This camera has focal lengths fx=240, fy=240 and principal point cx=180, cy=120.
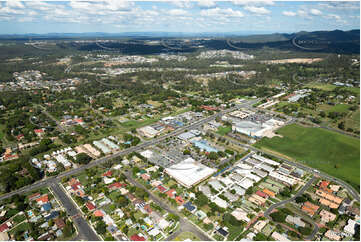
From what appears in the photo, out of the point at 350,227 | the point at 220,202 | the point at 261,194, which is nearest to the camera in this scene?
the point at 350,227

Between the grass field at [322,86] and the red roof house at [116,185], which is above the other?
the grass field at [322,86]

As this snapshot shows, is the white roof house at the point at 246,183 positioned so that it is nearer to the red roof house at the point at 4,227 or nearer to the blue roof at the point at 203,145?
the blue roof at the point at 203,145

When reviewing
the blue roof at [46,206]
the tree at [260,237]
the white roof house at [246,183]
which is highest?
the white roof house at [246,183]

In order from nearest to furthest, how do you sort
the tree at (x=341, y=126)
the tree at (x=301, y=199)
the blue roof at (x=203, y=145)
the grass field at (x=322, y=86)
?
the tree at (x=301, y=199) < the blue roof at (x=203, y=145) < the tree at (x=341, y=126) < the grass field at (x=322, y=86)

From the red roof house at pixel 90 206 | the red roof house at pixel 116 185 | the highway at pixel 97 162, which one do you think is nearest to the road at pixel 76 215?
the red roof house at pixel 90 206

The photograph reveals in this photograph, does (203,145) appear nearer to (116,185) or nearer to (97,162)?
(116,185)

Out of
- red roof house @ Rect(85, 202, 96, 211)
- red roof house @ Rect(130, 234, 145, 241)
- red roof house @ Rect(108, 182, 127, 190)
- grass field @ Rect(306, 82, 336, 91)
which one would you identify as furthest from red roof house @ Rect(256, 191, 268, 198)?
grass field @ Rect(306, 82, 336, 91)

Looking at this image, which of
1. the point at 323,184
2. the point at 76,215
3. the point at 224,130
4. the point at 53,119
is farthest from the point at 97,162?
the point at 323,184

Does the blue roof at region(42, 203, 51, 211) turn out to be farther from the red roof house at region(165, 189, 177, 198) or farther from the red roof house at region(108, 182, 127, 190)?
the red roof house at region(165, 189, 177, 198)
